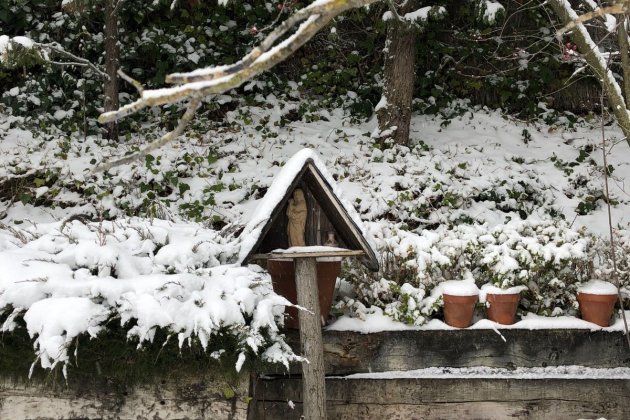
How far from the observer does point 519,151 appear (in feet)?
23.5

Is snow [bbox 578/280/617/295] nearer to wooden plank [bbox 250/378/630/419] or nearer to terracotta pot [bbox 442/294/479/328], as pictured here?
wooden plank [bbox 250/378/630/419]

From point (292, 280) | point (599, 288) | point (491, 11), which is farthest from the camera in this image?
point (491, 11)

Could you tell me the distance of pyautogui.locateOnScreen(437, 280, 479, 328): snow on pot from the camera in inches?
142

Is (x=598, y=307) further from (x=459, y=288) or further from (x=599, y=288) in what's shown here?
(x=459, y=288)

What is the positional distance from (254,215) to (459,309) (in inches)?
59.2

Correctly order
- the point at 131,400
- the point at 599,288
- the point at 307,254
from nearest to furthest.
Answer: the point at 131,400
the point at 307,254
the point at 599,288

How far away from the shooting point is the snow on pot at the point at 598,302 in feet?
12.1

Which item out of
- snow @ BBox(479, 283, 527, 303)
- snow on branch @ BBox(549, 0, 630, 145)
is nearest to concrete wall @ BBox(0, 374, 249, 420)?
snow @ BBox(479, 283, 527, 303)

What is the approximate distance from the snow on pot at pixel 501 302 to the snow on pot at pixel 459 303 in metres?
0.09

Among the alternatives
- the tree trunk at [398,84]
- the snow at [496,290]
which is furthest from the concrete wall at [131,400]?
the tree trunk at [398,84]

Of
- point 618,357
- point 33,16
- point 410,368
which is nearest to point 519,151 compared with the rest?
point 618,357

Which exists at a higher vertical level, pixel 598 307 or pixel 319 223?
pixel 319 223

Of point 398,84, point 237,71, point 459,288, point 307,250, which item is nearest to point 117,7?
point 398,84

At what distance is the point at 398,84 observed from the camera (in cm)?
693
